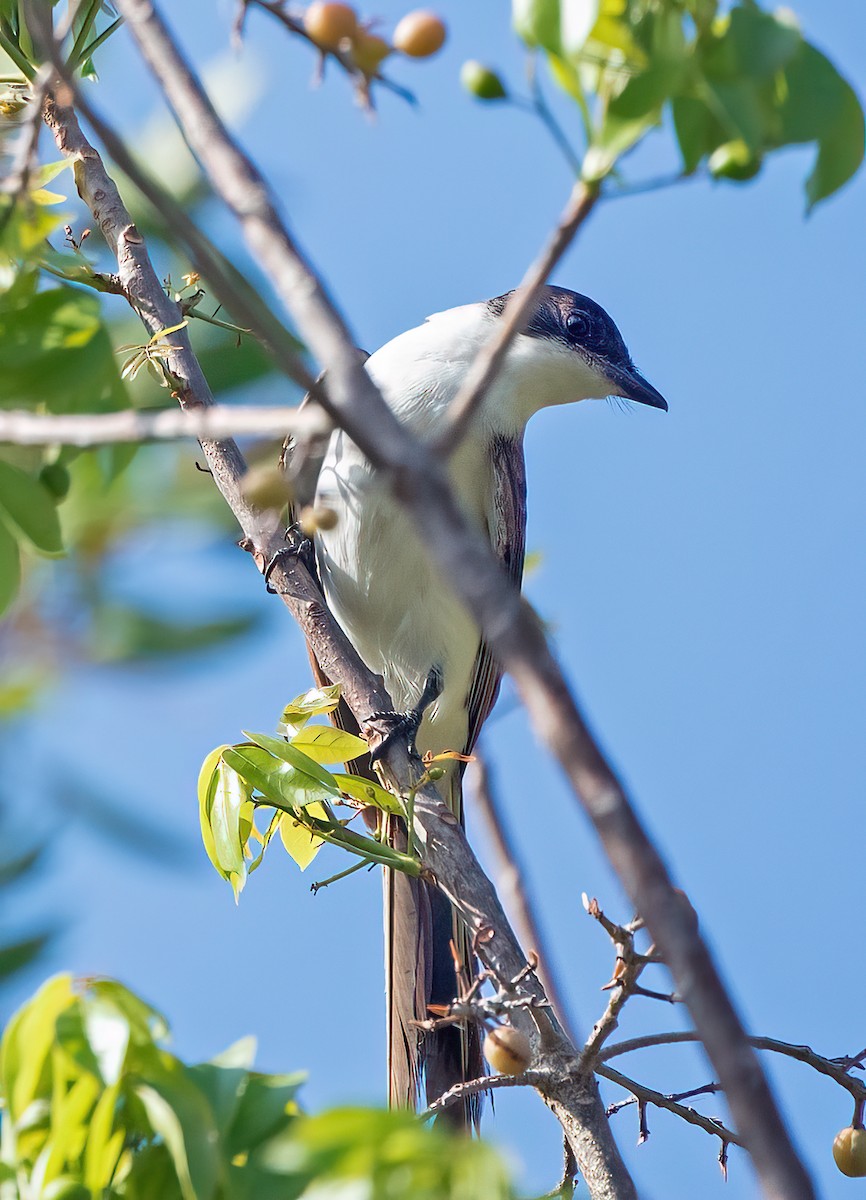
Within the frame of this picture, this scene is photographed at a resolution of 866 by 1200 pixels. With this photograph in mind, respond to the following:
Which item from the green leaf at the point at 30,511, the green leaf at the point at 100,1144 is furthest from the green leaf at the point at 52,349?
the green leaf at the point at 100,1144

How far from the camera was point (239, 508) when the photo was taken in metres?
3.01

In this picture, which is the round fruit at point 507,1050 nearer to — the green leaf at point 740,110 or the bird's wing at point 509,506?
the green leaf at point 740,110

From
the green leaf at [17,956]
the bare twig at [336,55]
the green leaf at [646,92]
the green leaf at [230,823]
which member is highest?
the bare twig at [336,55]

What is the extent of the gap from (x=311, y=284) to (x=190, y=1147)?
33.0 inches

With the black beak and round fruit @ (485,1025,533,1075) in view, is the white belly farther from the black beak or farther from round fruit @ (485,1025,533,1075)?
round fruit @ (485,1025,533,1075)

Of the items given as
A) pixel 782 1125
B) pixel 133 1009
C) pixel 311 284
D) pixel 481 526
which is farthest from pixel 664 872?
pixel 481 526

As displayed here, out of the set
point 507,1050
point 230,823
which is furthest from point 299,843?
point 507,1050

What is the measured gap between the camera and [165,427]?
1252 millimetres

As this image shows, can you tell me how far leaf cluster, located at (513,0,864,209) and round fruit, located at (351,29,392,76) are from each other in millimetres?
478

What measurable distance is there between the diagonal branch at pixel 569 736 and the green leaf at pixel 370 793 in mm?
1625

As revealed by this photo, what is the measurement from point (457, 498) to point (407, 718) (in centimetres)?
109

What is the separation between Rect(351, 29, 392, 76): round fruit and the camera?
1722 millimetres

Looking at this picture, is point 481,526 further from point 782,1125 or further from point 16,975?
point 782,1125

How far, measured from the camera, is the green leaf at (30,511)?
1745mm
